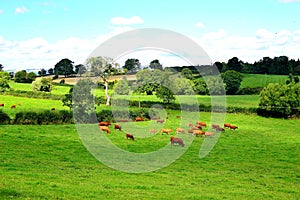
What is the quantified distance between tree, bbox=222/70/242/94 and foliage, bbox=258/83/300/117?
3239cm

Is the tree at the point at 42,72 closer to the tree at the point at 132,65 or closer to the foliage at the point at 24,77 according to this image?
the foliage at the point at 24,77

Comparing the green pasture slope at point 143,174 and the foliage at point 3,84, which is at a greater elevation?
the foliage at point 3,84

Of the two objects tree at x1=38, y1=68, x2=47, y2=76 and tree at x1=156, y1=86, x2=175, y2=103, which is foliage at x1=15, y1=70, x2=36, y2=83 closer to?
tree at x1=38, y1=68, x2=47, y2=76

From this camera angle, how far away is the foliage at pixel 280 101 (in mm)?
64750

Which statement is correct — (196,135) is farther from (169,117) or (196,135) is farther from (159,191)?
(159,191)

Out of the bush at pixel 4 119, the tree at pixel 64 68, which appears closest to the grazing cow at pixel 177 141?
the bush at pixel 4 119

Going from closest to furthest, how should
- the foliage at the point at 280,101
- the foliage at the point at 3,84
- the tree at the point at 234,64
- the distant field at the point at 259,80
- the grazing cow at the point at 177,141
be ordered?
the grazing cow at the point at 177,141 < the foliage at the point at 280,101 < the foliage at the point at 3,84 < the distant field at the point at 259,80 < the tree at the point at 234,64

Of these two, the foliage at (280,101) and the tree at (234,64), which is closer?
the foliage at (280,101)

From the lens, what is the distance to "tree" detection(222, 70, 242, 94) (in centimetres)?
10069

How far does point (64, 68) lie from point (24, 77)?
22.4 metres

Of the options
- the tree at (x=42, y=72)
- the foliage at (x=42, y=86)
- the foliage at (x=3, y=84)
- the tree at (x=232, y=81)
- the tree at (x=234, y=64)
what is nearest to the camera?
the foliage at (x=3, y=84)

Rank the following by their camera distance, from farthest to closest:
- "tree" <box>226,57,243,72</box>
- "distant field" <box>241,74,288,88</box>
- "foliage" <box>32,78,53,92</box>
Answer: "tree" <box>226,57,243,72</box> < "distant field" <box>241,74,288,88</box> < "foliage" <box>32,78,53,92</box>

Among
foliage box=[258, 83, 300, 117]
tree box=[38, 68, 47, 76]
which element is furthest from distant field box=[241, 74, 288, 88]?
tree box=[38, 68, 47, 76]

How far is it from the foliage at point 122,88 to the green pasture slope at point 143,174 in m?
27.5
